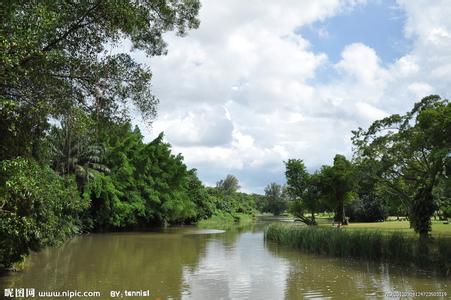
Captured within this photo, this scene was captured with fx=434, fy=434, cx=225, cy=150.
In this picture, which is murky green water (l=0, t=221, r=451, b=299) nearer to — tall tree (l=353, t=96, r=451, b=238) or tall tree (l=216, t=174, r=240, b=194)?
tall tree (l=353, t=96, r=451, b=238)

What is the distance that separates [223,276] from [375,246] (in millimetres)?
7289

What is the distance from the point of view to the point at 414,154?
862 inches

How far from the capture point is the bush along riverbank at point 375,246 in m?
16.4

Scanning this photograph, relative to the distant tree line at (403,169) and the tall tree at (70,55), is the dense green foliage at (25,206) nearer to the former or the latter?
the tall tree at (70,55)

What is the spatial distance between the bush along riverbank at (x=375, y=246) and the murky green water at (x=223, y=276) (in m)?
0.70

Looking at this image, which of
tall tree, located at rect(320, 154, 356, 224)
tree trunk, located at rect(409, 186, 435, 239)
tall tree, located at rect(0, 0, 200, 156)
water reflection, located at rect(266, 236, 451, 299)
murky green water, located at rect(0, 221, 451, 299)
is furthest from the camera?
tall tree, located at rect(320, 154, 356, 224)

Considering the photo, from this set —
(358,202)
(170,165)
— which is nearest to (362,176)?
(358,202)

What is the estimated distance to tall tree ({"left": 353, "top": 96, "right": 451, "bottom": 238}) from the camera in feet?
59.8

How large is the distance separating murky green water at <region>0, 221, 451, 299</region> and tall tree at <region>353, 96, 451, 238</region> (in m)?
4.34

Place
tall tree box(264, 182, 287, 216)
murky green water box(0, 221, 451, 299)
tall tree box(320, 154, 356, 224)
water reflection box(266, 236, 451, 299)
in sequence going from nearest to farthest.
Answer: water reflection box(266, 236, 451, 299), murky green water box(0, 221, 451, 299), tall tree box(320, 154, 356, 224), tall tree box(264, 182, 287, 216)

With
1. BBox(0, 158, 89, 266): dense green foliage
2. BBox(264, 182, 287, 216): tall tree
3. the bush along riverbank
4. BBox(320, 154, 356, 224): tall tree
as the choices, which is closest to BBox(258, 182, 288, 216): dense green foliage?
BBox(264, 182, 287, 216): tall tree

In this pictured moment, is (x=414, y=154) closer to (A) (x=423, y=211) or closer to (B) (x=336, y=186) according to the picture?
(A) (x=423, y=211)

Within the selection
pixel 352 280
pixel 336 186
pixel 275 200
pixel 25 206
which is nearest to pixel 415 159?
pixel 352 280

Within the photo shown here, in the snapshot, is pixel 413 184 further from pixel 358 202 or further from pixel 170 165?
pixel 170 165
